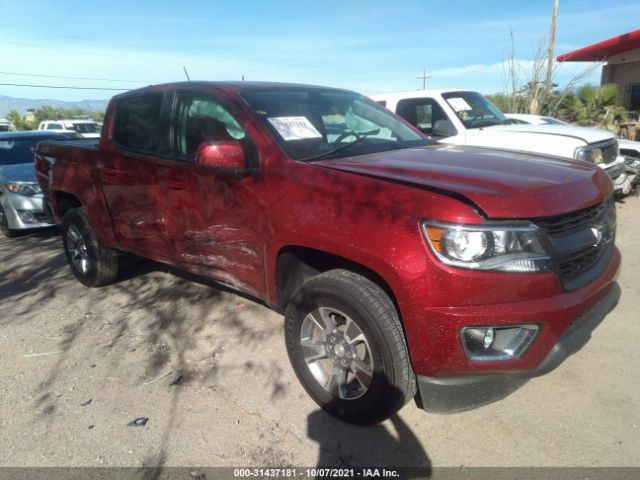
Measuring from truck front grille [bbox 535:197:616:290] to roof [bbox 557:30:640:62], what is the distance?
1641cm

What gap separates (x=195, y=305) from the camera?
14.4 feet

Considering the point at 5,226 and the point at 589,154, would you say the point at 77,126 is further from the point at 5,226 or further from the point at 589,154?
the point at 589,154

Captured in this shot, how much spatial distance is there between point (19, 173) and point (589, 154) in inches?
309

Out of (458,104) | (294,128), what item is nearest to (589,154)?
(458,104)

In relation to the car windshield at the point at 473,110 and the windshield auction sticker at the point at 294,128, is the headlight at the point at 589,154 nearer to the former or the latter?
the car windshield at the point at 473,110

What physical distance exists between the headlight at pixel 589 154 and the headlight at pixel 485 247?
14.2 feet

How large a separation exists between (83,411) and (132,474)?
27.9 inches

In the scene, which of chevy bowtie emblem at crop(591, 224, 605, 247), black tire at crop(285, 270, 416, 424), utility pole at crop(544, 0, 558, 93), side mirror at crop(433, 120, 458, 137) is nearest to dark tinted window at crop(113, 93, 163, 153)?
black tire at crop(285, 270, 416, 424)

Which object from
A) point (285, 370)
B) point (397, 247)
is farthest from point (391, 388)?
point (285, 370)

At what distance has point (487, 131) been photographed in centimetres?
645

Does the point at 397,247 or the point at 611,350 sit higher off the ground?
the point at 397,247

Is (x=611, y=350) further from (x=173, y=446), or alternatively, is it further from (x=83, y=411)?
(x=83, y=411)

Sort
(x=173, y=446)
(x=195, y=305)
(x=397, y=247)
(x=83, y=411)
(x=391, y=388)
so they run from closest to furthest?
(x=397, y=247) < (x=391, y=388) < (x=173, y=446) < (x=83, y=411) < (x=195, y=305)

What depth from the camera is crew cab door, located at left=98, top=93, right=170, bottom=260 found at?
3729 mm
